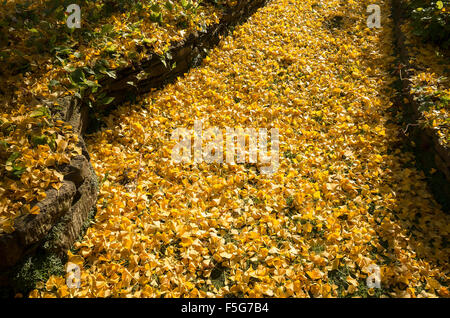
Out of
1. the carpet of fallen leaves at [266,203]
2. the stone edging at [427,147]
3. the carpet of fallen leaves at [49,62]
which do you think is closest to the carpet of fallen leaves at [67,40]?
the carpet of fallen leaves at [49,62]

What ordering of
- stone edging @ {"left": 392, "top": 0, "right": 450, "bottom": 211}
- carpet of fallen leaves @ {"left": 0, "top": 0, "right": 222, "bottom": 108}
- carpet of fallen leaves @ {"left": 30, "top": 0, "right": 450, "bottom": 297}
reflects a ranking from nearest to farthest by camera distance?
carpet of fallen leaves @ {"left": 30, "top": 0, "right": 450, "bottom": 297}
carpet of fallen leaves @ {"left": 0, "top": 0, "right": 222, "bottom": 108}
stone edging @ {"left": 392, "top": 0, "right": 450, "bottom": 211}

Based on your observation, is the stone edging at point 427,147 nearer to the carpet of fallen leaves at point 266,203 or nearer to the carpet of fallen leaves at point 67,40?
the carpet of fallen leaves at point 266,203

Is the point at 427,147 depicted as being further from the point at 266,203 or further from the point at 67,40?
the point at 67,40

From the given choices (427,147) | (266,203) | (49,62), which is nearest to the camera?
(266,203)

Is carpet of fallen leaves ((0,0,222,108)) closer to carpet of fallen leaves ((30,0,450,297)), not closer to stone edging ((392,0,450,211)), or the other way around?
carpet of fallen leaves ((30,0,450,297))

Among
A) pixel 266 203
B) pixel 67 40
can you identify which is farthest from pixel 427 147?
pixel 67 40

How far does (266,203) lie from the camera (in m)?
3.54

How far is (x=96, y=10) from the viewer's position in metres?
4.54

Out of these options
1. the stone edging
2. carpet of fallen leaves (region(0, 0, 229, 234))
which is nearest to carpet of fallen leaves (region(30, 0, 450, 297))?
the stone edging

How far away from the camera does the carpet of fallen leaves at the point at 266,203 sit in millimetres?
2814

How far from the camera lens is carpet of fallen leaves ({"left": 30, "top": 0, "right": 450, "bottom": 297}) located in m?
2.81

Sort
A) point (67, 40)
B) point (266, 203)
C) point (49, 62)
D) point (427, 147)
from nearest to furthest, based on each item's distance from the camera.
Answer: point (266, 203)
point (49, 62)
point (67, 40)
point (427, 147)
